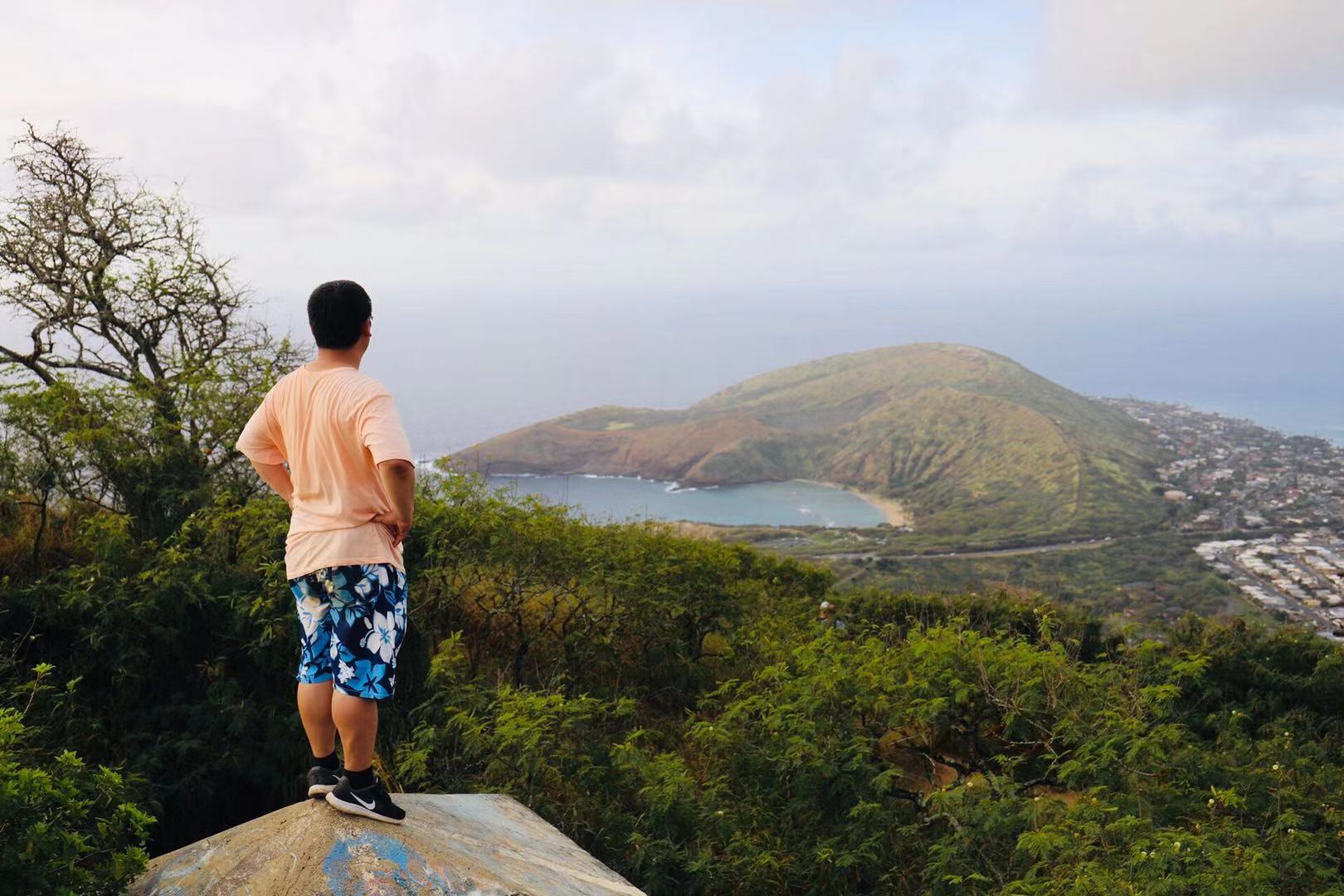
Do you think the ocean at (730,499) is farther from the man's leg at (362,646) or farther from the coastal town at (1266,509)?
the man's leg at (362,646)

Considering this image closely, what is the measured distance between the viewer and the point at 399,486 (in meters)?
3.31

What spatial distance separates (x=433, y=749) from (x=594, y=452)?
73885 millimetres

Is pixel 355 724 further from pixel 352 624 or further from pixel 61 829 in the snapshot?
pixel 61 829

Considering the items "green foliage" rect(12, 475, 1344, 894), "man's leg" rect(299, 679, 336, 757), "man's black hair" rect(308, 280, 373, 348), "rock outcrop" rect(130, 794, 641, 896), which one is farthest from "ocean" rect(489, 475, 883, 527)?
"man's black hair" rect(308, 280, 373, 348)

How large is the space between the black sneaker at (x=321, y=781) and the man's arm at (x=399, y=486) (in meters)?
1.17

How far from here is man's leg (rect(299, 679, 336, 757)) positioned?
12.0ft

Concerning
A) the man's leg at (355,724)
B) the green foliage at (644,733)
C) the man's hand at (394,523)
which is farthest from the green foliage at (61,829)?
the man's hand at (394,523)

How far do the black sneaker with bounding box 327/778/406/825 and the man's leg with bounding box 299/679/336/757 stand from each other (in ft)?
0.60

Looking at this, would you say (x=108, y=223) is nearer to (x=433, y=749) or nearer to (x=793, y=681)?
(x=433, y=749)

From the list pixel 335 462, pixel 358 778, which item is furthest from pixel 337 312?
pixel 358 778

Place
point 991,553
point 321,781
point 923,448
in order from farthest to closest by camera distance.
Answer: point 923,448
point 991,553
point 321,781

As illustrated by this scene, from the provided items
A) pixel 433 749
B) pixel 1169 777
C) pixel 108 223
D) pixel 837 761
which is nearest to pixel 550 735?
pixel 433 749

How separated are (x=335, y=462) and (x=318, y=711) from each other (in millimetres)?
1041

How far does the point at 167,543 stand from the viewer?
8133mm
